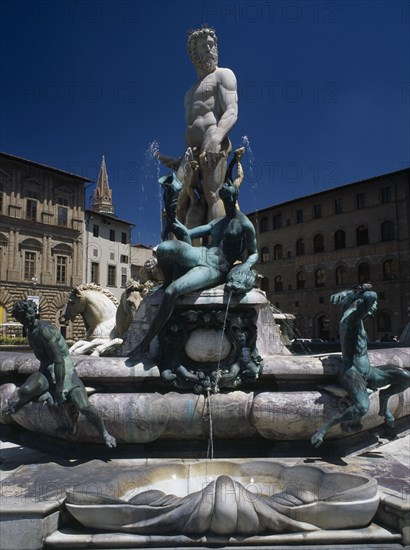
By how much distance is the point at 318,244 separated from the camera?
47.3 m

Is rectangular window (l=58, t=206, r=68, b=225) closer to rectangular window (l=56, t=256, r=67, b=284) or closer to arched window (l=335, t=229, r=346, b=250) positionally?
rectangular window (l=56, t=256, r=67, b=284)

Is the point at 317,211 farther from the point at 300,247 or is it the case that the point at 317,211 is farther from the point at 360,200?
the point at 360,200

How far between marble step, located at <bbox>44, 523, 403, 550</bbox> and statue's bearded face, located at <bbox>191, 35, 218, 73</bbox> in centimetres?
777

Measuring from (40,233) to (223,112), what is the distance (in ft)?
130

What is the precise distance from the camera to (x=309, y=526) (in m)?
2.87

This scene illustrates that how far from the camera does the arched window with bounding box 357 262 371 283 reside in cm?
4278

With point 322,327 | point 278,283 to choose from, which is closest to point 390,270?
point 322,327

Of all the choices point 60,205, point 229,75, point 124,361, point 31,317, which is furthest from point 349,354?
point 60,205

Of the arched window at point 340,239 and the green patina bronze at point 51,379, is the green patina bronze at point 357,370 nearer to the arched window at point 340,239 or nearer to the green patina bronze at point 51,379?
the green patina bronze at point 51,379

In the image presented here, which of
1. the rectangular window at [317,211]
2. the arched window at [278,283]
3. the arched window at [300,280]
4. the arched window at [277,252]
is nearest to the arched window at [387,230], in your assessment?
the rectangular window at [317,211]

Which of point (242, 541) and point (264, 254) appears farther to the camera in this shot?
point (264, 254)

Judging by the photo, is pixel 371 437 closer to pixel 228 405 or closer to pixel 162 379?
pixel 228 405

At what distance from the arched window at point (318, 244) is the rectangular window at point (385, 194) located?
7282 mm

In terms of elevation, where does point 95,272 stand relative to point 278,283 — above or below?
above
